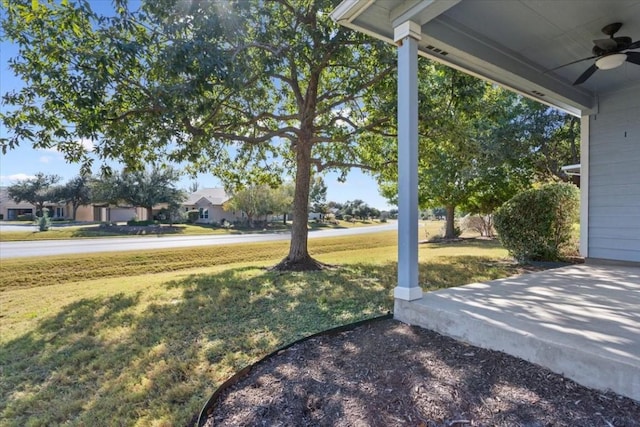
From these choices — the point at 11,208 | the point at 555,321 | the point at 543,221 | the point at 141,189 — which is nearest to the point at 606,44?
the point at 555,321

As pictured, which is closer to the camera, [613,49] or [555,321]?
[555,321]

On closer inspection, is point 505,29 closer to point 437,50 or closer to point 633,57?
point 437,50

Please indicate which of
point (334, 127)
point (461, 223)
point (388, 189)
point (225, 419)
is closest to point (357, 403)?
point (225, 419)

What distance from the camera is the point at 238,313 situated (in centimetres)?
407

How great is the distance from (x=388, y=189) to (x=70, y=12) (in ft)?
46.0

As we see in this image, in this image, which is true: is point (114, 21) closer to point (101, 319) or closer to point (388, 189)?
point (101, 319)

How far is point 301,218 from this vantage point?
7379 millimetres

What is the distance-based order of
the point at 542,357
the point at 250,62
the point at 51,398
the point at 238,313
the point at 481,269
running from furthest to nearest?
the point at 481,269 → the point at 250,62 → the point at 238,313 → the point at 51,398 → the point at 542,357

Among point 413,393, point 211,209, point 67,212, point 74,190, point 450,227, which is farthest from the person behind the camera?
point 211,209

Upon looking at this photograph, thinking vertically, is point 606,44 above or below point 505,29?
below

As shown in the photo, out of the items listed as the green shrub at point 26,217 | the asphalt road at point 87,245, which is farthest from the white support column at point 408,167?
the green shrub at point 26,217

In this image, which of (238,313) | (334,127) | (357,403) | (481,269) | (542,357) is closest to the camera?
(357,403)

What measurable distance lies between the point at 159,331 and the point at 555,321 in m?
3.78

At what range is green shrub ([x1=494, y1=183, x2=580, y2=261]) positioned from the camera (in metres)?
6.79
